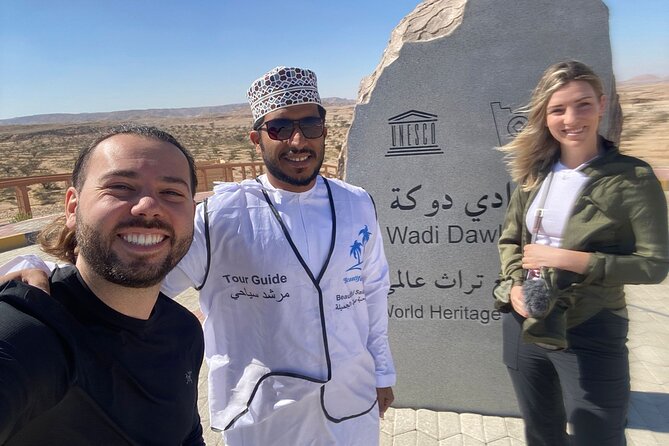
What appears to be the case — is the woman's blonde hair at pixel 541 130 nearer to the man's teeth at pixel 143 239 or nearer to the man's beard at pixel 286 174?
the man's beard at pixel 286 174

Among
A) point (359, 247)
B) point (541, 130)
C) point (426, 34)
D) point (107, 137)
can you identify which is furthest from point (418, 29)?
point (107, 137)

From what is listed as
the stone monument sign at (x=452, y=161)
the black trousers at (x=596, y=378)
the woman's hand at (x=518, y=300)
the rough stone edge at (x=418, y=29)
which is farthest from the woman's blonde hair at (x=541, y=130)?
the rough stone edge at (x=418, y=29)

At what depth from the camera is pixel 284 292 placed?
1613 millimetres

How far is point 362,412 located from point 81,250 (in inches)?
46.6

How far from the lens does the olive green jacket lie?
170 cm

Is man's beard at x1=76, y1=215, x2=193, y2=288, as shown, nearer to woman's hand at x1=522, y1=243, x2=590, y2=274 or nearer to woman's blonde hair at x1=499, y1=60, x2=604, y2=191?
woman's hand at x1=522, y1=243, x2=590, y2=274

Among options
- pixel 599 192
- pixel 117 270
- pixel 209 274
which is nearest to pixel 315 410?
pixel 209 274

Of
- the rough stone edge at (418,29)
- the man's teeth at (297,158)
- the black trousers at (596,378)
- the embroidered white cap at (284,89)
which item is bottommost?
the black trousers at (596,378)

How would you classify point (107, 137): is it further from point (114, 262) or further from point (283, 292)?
point (283, 292)

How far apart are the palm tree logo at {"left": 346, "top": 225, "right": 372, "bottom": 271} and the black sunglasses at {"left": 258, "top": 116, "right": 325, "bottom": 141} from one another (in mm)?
424

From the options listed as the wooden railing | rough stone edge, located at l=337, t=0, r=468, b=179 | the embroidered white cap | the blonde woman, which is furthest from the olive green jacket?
the wooden railing

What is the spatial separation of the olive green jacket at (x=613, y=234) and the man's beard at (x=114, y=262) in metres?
1.56

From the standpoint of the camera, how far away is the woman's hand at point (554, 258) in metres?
1.77

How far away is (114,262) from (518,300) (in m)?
1.62
